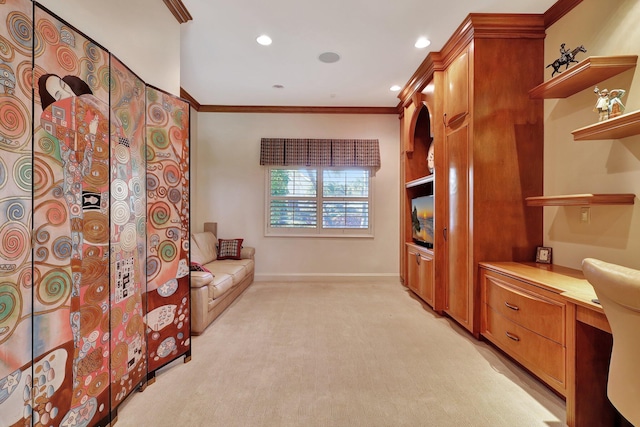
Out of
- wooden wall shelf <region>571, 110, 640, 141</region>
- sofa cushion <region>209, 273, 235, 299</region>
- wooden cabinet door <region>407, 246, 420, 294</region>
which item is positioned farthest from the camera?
wooden cabinet door <region>407, 246, 420, 294</region>

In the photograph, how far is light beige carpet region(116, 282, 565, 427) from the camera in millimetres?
1626

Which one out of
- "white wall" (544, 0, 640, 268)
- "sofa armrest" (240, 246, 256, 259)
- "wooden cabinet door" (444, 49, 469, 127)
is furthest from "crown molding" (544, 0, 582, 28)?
"sofa armrest" (240, 246, 256, 259)

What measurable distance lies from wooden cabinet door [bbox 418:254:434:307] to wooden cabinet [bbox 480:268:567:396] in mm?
916

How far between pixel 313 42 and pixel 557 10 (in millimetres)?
2232

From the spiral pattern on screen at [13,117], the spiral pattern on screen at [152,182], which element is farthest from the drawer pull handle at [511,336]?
the spiral pattern on screen at [13,117]

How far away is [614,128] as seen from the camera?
5.40ft

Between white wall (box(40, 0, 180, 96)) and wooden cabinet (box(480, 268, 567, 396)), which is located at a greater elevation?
white wall (box(40, 0, 180, 96))

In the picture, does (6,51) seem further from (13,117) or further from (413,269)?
(413,269)

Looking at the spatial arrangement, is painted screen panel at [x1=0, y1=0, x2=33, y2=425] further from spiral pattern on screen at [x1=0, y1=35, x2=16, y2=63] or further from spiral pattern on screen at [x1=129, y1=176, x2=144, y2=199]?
spiral pattern on screen at [x1=129, y1=176, x2=144, y2=199]

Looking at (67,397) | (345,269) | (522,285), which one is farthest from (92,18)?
(345,269)

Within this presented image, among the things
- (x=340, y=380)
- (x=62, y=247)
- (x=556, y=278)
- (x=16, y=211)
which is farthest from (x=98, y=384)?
(x=556, y=278)

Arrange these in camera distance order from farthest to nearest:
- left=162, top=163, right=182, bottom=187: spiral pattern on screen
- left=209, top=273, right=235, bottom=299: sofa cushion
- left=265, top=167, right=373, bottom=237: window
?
left=265, top=167, right=373, bottom=237: window < left=209, top=273, right=235, bottom=299: sofa cushion < left=162, top=163, right=182, bottom=187: spiral pattern on screen

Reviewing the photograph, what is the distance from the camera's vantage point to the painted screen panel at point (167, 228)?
1.91 m

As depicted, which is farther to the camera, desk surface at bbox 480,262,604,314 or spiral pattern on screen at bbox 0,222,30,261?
desk surface at bbox 480,262,604,314
